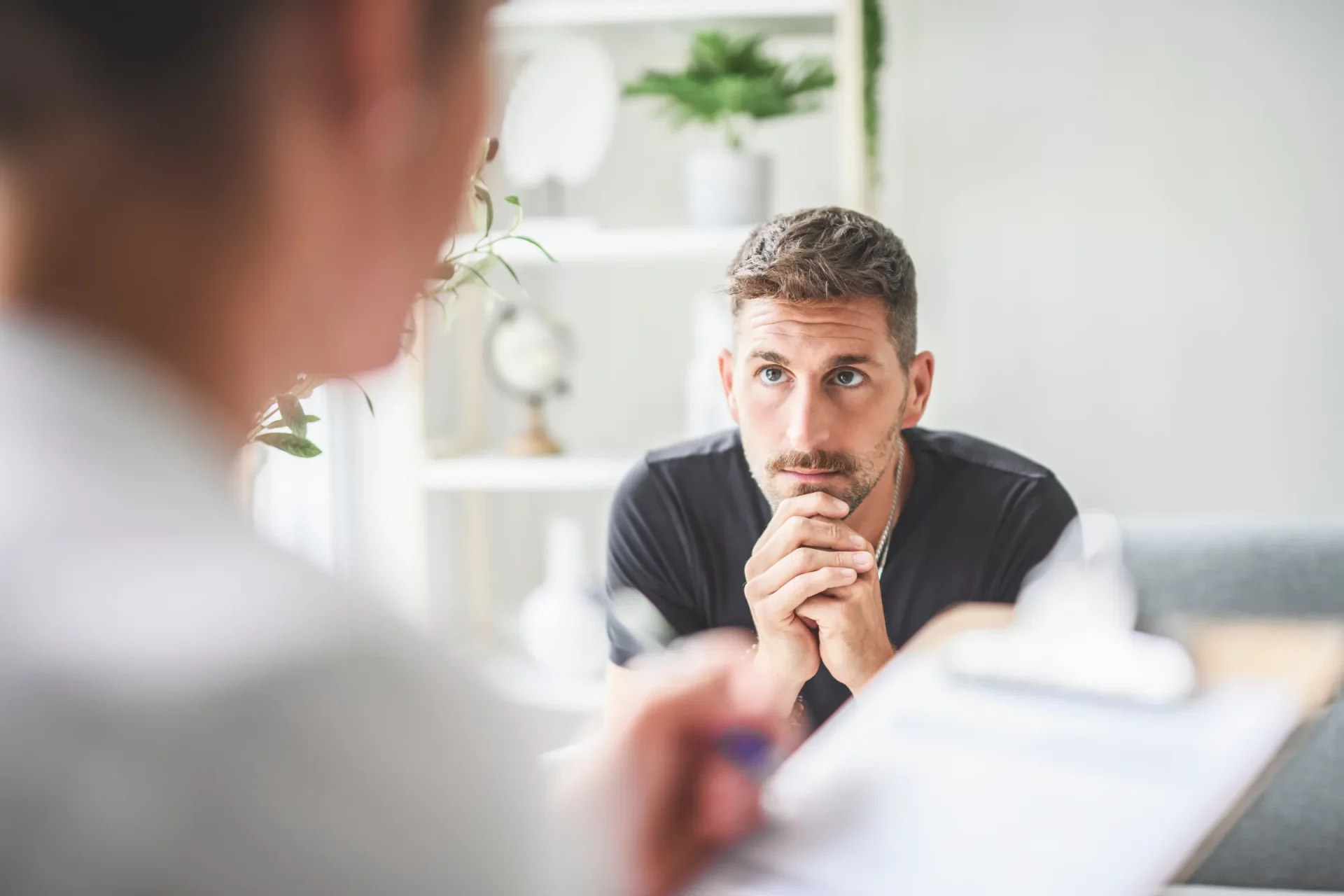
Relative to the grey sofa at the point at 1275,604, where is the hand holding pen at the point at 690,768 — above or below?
above

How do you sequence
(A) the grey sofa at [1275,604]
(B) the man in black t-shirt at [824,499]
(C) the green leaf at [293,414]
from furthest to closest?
(A) the grey sofa at [1275,604] < (B) the man in black t-shirt at [824,499] < (C) the green leaf at [293,414]

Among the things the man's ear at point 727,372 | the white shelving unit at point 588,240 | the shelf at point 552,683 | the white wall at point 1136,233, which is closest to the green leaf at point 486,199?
the man's ear at point 727,372

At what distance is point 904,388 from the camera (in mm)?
1316

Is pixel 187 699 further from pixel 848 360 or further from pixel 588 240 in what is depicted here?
pixel 588 240

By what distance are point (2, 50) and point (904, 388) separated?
119 cm

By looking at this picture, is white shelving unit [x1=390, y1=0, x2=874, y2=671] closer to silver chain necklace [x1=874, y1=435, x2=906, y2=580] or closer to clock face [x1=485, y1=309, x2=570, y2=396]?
clock face [x1=485, y1=309, x2=570, y2=396]

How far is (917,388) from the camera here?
1.38m

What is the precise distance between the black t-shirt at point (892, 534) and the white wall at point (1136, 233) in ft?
3.29

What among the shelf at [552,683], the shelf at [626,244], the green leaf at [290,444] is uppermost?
the shelf at [626,244]

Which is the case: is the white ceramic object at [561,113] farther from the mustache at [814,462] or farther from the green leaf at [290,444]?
the green leaf at [290,444]

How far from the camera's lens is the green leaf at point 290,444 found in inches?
29.0

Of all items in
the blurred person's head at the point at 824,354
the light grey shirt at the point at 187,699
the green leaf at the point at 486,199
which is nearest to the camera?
the light grey shirt at the point at 187,699

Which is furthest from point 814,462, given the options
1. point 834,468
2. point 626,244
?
point 626,244

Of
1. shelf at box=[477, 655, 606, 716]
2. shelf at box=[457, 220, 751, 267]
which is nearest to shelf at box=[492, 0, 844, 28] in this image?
shelf at box=[457, 220, 751, 267]
